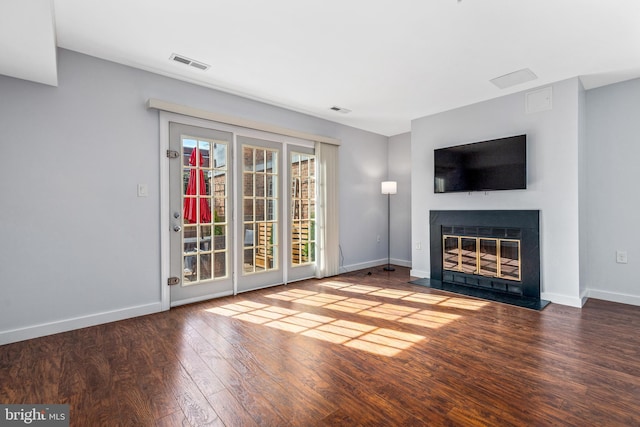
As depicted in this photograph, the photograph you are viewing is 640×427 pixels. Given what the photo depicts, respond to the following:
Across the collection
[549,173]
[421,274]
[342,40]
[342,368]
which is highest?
[342,40]

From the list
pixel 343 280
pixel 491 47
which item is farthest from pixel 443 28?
pixel 343 280

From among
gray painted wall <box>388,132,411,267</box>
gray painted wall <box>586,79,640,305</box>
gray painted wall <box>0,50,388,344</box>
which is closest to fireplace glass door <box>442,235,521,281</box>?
gray painted wall <box>586,79,640,305</box>

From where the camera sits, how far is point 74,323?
2760mm

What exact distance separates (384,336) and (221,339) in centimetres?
137

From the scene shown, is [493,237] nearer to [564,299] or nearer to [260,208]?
[564,299]

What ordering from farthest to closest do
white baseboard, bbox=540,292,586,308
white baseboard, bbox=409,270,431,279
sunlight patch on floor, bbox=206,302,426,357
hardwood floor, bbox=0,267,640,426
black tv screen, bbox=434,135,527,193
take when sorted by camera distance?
white baseboard, bbox=409,270,431,279
black tv screen, bbox=434,135,527,193
white baseboard, bbox=540,292,586,308
sunlight patch on floor, bbox=206,302,426,357
hardwood floor, bbox=0,267,640,426

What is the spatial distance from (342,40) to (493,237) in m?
3.01

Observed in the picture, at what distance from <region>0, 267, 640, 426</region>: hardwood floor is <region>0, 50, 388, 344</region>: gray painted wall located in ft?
0.92

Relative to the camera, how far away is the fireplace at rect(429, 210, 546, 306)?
3613 mm

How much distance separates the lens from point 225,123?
3.71m

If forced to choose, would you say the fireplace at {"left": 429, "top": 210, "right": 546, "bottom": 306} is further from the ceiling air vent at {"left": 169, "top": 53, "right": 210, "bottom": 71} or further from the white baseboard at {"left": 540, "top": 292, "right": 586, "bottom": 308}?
the ceiling air vent at {"left": 169, "top": 53, "right": 210, "bottom": 71}

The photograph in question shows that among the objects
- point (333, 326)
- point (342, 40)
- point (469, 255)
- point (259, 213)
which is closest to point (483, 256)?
point (469, 255)

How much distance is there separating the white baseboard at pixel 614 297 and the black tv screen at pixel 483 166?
1.53 m

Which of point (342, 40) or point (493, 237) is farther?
point (493, 237)
